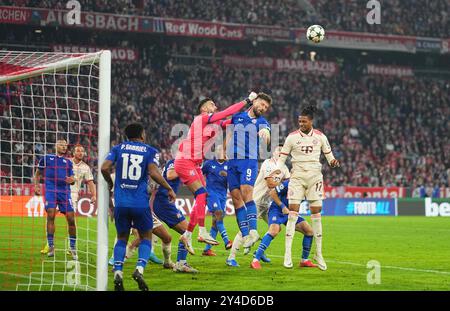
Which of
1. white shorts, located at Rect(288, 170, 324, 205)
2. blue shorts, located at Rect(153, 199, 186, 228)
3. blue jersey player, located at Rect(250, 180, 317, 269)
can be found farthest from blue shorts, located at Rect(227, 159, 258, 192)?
blue shorts, located at Rect(153, 199, 186, 228)

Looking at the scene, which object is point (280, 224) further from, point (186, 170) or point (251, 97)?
point (251, 97)

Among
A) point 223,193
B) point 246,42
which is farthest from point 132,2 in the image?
point 223,193

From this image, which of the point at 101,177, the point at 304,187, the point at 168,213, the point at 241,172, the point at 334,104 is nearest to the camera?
the point at 101,177

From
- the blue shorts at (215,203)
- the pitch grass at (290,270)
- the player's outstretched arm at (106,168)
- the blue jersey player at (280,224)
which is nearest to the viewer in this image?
the player's outstretched arm at (106,168)

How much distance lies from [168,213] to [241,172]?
1756 millimetres

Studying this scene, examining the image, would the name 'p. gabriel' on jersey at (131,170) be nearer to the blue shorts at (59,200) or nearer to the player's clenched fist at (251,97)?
the player's clenched fist at (251,97)

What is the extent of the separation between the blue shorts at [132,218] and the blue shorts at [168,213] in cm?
212

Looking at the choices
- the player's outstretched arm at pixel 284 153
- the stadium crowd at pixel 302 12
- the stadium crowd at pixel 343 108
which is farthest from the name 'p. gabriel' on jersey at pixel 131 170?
the stadium crowd at pixel 302 12

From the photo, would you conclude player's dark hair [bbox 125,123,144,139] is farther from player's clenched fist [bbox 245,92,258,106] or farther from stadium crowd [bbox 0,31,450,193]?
stadium crowd [bbox 0,31,450,193]

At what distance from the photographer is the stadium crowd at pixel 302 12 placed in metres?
44.5

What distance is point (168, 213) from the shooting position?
42.7 feet

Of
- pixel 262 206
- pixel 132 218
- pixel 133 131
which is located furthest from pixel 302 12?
pixel 132 218

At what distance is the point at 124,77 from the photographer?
4319 centimetres

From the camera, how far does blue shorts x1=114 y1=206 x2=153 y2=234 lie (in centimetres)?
1062
